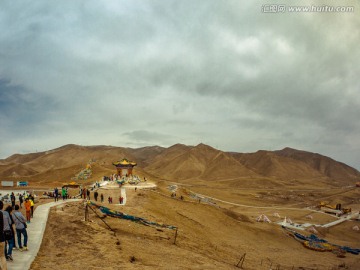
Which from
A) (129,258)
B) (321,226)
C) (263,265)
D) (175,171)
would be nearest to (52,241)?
(129,258)

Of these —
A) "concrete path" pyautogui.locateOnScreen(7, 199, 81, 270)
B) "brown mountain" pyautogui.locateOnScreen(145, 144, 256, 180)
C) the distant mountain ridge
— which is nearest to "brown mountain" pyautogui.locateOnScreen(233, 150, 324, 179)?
the distant mountain ridge

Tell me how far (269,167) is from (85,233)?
164460 millimetres

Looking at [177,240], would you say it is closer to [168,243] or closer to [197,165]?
[168,243]

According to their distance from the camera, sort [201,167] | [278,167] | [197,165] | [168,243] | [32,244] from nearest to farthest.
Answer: [32,244]
[168,243]
[201,167]
[197,165]
[278,167]

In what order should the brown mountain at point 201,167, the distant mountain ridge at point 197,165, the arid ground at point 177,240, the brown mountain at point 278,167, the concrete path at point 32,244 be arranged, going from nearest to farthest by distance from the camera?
the concrete path at point 32,244
the arid ground at point 177,240
the distant mountain ridge at point 197,165
the brown mountain at point 201,167
the brown mountain at point 278,167

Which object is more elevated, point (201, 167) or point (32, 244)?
point (201, 167)

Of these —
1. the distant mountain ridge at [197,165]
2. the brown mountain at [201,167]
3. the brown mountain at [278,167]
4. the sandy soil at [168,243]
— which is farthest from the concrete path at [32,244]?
the brown mountain at [278,167]

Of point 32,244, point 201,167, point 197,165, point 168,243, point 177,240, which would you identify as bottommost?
point 177,240

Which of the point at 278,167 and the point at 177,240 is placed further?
the point at 278,167

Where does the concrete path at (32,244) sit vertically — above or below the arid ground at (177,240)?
above

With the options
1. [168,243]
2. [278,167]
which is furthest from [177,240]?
[278,167]

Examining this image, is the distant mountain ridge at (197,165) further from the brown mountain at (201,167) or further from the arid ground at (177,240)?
the arid ground at (177,240)

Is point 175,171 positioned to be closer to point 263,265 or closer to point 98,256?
point 263,265

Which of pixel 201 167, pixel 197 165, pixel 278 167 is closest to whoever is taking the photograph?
pixel 201 167
